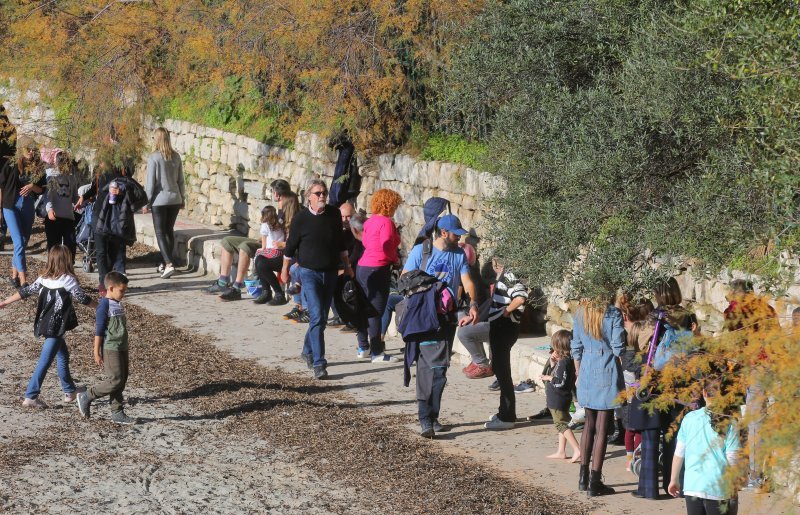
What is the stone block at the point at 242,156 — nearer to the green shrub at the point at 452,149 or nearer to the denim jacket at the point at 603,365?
the green shrub at the point at 452,149

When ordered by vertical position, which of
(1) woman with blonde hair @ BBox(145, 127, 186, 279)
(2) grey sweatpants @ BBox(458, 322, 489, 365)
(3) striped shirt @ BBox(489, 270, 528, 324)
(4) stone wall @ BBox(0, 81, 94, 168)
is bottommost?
(2) grey sweatpants @ BBox(458, 322, 489, 365)

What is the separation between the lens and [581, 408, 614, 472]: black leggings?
24.4 ft

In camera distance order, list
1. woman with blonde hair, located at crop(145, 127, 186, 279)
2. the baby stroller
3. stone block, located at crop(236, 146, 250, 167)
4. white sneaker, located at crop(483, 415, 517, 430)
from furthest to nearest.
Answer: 1. stone block, located at crop(236, 146, 250, 167)
2. the baby stroller
3. woman with blonde hair, located at crop(145, 127, 186, 279)
4. white sneaker, located at crop(483, 415, 517, 430)

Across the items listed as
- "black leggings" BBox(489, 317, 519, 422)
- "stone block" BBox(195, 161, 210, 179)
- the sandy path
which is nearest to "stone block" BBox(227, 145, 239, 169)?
"stone block" BBox(195, 161, 210, 179)

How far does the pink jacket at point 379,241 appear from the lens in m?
10.7

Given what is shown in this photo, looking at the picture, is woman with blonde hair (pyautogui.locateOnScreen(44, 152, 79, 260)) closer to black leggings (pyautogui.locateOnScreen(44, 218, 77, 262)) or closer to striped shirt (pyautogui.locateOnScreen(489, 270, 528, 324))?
black leggings (pyautogui.locateOnScreen(44, 218, 77, 262))

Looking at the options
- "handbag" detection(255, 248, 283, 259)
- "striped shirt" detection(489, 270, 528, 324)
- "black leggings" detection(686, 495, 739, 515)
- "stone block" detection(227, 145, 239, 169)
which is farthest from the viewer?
"stone block" detection(227, 145, 239, 169)

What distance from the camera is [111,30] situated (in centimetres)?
1627

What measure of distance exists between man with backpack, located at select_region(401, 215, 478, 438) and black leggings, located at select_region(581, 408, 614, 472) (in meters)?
1.38

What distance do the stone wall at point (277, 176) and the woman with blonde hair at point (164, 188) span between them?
55.6 inches

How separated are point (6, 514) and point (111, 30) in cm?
1066

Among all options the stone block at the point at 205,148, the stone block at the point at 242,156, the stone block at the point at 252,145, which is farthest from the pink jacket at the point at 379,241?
the stone block at the point at 205,148

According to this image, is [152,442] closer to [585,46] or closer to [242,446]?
Answer: [242,446]

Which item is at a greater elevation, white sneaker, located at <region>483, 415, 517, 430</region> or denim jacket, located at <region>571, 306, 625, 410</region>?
denim jacket, located at <region>571, 306, 625, 410</region>
